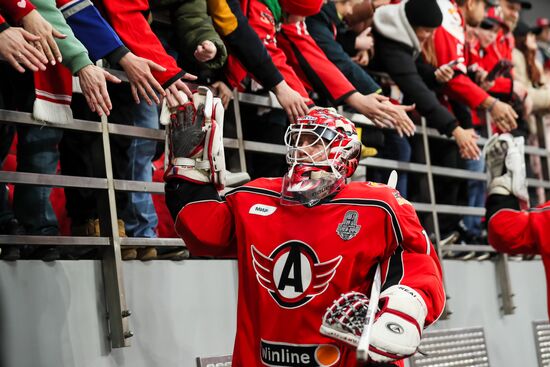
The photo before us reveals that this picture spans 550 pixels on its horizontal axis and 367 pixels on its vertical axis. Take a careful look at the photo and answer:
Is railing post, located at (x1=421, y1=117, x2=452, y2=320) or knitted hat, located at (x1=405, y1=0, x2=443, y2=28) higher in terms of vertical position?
knitted hat, located at (x1=405, y1=0, x2=443, y2=28)

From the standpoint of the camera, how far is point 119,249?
14.8 feet

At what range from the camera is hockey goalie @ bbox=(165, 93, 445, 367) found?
3.80 meters

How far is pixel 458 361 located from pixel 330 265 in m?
2.96

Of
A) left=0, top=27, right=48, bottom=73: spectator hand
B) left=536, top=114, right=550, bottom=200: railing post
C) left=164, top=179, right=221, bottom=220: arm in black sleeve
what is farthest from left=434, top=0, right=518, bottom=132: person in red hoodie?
left=0, top=27, right=48, bottom=73: spectator hand

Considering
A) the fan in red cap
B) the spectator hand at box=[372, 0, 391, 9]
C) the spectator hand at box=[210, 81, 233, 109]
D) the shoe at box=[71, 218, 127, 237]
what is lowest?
the shoe at box=[71, 218, 127, 237]

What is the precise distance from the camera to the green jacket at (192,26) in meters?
4.74

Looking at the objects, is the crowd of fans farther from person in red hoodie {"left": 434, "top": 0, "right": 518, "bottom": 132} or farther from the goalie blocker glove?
the goalie blocker glove

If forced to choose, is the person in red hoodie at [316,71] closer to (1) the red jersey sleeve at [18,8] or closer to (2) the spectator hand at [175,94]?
(2) the spectator hand at [175,94]

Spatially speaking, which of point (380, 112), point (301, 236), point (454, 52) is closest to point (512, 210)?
point (380, 112)

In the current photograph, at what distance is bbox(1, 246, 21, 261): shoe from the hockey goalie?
2.21 ft

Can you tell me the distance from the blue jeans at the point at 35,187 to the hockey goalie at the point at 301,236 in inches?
22.4

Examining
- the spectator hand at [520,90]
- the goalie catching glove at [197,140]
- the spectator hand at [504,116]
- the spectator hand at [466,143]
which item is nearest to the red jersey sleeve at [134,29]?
the goalie catching glove at [197,140]

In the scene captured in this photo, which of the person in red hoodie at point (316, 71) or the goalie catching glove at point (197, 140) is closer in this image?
the goalie catching glove at point (197, 140)

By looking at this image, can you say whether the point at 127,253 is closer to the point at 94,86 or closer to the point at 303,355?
the point at 94,86
